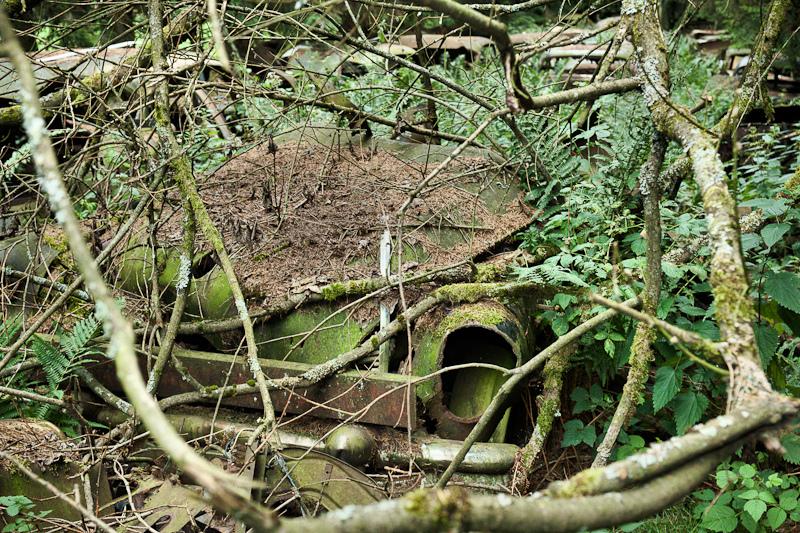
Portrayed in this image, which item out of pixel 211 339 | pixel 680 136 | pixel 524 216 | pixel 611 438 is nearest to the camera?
pixel 680 136

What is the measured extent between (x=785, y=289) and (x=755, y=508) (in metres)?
1.03

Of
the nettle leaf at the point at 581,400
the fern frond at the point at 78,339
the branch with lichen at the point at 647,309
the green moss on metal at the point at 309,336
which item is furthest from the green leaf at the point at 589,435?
the fern frond at the point at 78,339

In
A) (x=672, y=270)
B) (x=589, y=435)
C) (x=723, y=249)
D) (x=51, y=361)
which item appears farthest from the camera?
(x=51, y=361)

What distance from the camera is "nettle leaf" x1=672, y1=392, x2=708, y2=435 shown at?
3.54 m

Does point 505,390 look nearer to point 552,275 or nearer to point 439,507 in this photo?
point 552,275

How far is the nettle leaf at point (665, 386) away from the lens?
3.51 meters

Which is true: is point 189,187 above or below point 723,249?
below

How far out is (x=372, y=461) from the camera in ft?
12.3

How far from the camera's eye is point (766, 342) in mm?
3389

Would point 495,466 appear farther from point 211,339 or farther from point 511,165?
point 511,165

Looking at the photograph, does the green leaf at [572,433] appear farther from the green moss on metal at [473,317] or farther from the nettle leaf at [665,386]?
the green moss on metal at [473,317]

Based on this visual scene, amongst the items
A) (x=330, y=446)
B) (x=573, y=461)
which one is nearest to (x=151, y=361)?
(x=330, y=446)

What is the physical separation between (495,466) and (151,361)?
203 centimetres

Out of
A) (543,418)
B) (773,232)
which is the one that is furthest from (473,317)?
(773,232)
